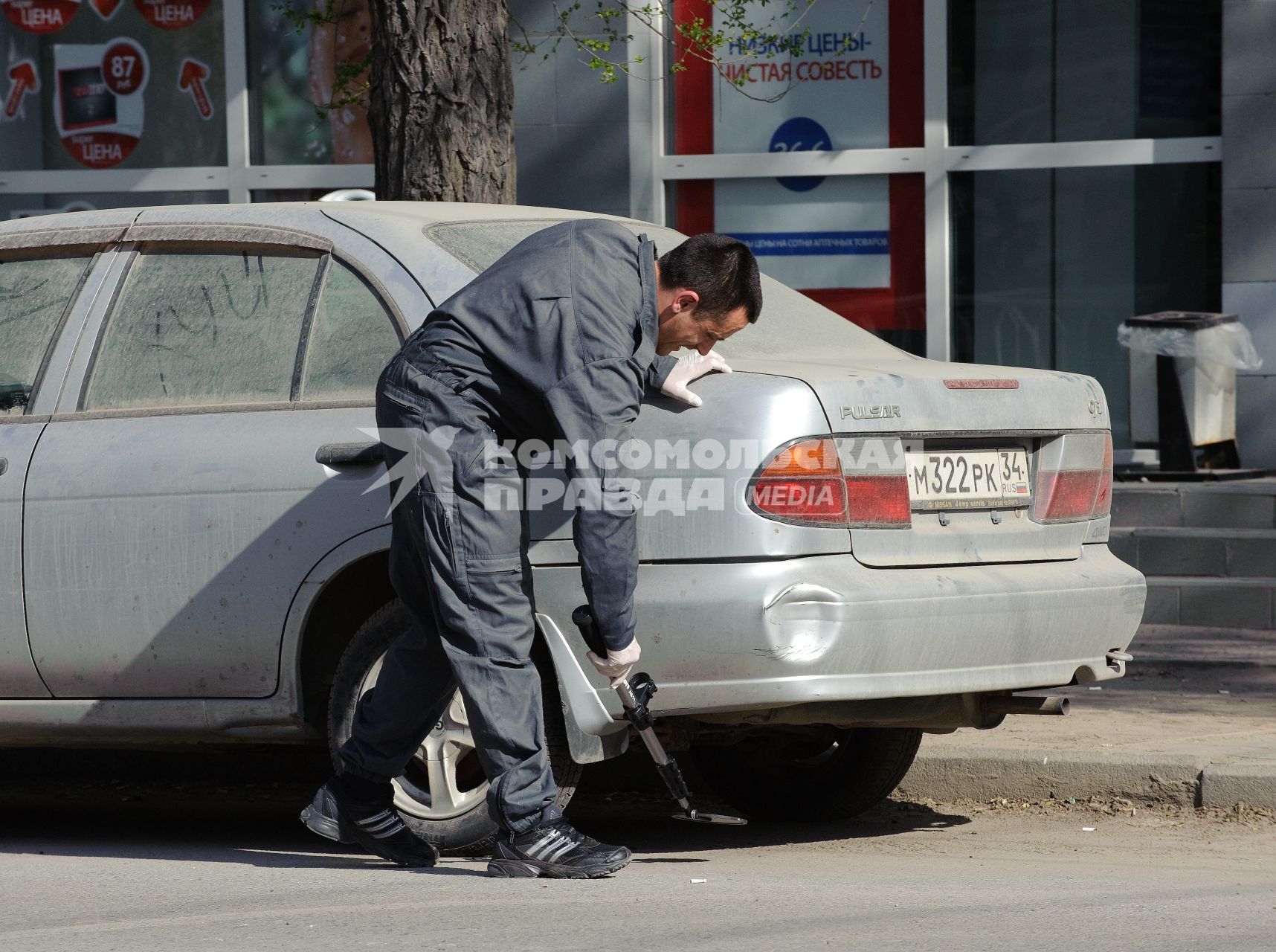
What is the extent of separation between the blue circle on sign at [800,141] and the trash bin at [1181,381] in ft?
8.06

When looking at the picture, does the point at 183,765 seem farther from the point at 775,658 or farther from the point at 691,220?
the point at 691,220

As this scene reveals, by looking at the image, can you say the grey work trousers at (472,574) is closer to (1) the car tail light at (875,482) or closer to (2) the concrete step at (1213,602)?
(1) the car tail light at (875,482)

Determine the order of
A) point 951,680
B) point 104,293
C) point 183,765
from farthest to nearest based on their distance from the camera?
point 183,765, point 104,293, point 951,680

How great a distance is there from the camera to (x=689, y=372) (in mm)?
4070

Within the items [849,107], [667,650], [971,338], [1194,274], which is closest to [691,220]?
[849,107]

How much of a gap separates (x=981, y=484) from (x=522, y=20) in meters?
7.72

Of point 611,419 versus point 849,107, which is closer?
point 611,419

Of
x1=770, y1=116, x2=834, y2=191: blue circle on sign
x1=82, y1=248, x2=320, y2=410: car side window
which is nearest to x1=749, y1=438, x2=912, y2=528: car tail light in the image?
x1=82, y1=248, x2=320, y2=410: car side window

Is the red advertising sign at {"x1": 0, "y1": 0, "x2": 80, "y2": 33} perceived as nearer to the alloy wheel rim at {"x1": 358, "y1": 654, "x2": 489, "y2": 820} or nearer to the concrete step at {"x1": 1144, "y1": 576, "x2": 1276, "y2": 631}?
the concrete step at {"x1": 1144, "y1": 576, "x2": 1276, "y2": 631}

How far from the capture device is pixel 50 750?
20.4 ft

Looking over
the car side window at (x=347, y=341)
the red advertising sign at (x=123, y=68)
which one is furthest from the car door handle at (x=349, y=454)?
the red advertising sign at (x=123, y=68)

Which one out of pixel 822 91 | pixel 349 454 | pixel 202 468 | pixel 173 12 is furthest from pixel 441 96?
pixel 173 12

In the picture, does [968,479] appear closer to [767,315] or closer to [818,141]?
[767,315]

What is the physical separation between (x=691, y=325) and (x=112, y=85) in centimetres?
940
